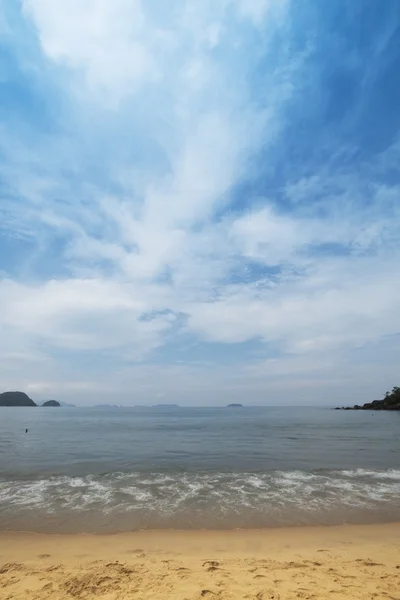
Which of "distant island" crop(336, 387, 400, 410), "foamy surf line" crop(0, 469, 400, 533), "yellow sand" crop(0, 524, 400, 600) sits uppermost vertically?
"distant island" crop(336, 387, 400, 410)

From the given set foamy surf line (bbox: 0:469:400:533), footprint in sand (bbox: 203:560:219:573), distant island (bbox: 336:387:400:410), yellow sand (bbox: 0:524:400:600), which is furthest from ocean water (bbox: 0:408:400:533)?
distant island (bbox: 336:387:400:410)

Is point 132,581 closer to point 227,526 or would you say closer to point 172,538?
point 172,538

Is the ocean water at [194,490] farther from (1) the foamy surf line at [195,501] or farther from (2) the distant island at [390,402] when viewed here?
(2) the distant island at [390,402]

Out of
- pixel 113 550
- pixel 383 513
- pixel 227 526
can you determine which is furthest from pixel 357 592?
pixel 383 513

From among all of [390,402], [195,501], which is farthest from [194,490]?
[390,402]

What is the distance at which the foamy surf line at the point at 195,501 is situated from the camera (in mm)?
11938

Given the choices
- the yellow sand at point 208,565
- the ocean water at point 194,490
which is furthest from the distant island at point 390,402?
the yellow sand at point 208,565

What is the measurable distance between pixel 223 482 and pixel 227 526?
6.82 metres

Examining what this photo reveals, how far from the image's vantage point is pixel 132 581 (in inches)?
286

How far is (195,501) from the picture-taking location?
14453 millimetres

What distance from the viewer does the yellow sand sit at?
6734 millimetres

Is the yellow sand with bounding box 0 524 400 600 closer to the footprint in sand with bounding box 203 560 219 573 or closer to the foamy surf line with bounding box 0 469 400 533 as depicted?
the footprint in sand with bounding box 203 560 219 573

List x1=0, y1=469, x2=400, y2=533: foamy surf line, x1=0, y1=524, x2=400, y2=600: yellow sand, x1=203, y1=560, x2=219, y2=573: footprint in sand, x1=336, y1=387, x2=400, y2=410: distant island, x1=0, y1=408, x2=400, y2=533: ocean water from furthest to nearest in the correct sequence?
x1=336, y1=387, x2=400, y2=410: distant island < x1=0, y1=408, x2=400, y2=533: ocean water < x1=0, y1=469, x2=400, y2=533: foamy surf line < x1=203, y1=560, x2=219, y2=573: footprint in sand < x1=0, y1=524, x2=400, y2=600: yellow sand

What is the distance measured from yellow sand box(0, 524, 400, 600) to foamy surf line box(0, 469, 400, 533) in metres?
1.07
